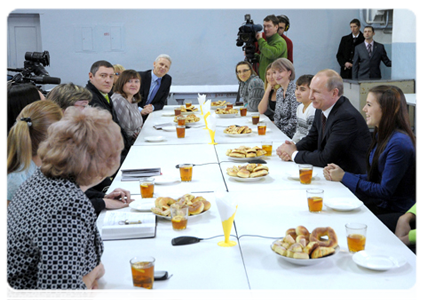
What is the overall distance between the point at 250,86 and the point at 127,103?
171 cm

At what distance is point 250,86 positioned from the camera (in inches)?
217

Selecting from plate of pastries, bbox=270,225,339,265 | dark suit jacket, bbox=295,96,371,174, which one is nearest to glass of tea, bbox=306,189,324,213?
plate of pastries, bbox=270,225,339,265

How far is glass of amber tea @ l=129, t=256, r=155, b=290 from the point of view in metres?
1.27

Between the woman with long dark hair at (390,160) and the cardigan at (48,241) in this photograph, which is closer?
the cardigan at (48,241)

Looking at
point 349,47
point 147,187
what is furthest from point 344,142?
point 349,47

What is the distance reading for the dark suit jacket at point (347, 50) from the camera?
27.7 ft

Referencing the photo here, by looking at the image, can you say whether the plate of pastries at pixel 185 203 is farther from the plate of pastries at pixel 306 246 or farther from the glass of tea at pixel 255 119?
the glass of tea at pixel 255 119

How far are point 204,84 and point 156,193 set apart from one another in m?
7.07

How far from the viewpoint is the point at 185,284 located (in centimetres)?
131

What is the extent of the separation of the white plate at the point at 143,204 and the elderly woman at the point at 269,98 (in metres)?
3.07

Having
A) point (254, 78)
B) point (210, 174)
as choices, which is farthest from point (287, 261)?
point (254, 78)

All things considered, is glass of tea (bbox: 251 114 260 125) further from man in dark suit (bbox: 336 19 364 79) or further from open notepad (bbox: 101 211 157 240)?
man in dark suit (bbox: 336 19 364 79)

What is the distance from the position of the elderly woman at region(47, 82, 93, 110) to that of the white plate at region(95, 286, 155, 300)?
179 cm

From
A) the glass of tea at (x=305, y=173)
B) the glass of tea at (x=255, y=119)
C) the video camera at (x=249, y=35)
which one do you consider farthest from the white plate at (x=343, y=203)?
the video camera at (x=249, y=35)
